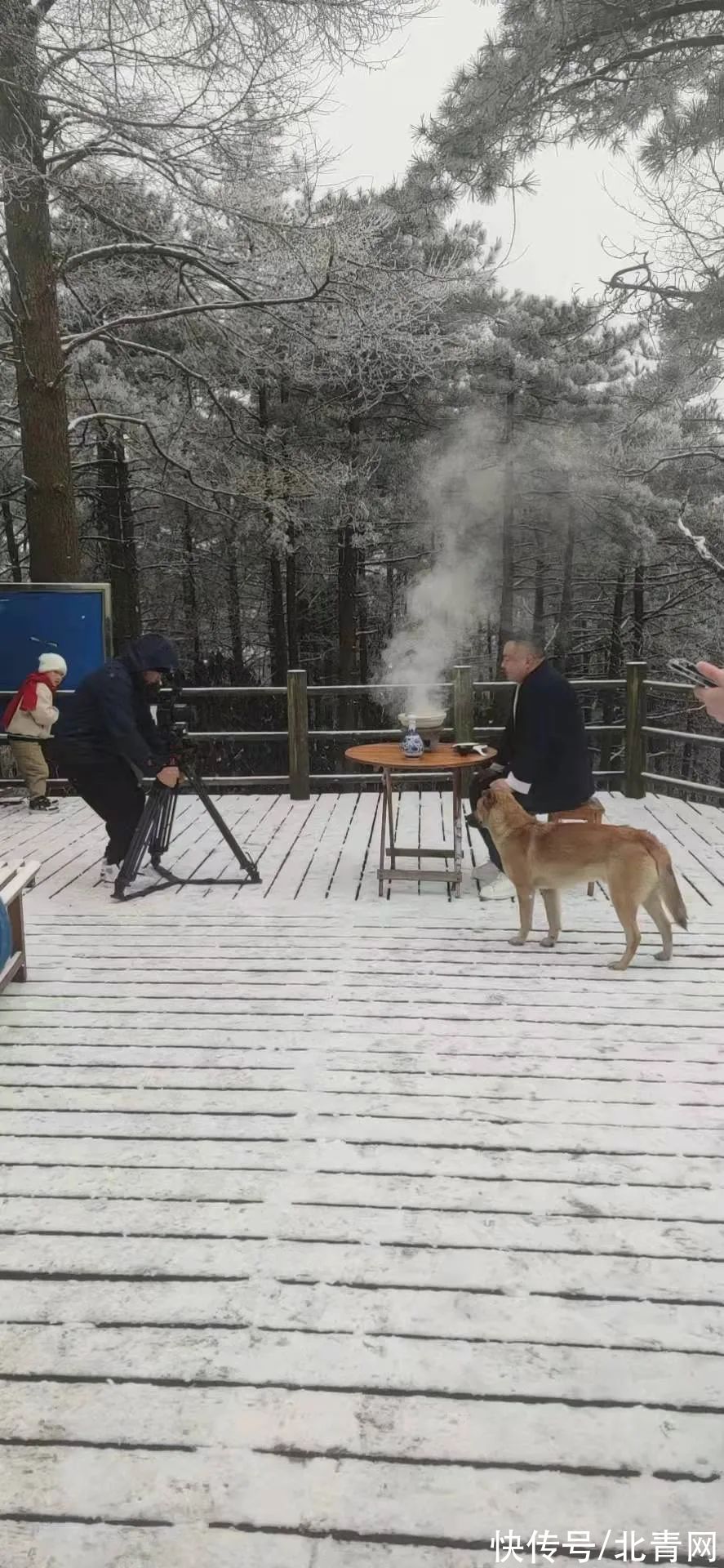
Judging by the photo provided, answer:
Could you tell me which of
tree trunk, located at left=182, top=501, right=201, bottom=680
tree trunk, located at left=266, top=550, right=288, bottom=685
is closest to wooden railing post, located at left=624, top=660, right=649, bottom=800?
tree trunk, located at left=266, top=550, right=288, bottom=685

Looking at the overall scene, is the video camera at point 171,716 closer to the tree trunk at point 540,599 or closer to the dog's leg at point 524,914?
the dog's leg at point 524,914

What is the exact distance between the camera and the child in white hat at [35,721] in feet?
25.7

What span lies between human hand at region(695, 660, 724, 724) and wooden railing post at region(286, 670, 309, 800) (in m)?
5.90

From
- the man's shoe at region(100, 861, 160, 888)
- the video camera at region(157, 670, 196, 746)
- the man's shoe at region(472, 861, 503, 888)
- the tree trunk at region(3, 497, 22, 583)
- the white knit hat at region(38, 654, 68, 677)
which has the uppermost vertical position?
the tree trunk at region(3, 497, 22, 583)

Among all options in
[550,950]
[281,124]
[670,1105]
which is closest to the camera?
[670,1105]

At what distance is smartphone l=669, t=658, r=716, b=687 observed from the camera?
1897 millimetres

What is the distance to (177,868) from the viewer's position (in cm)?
606

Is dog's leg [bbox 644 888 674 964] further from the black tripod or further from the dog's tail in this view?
the black tripod

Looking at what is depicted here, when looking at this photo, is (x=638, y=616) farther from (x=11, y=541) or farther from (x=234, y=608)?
(x=11, y=541)

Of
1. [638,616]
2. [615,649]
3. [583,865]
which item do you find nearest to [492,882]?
[583,865]

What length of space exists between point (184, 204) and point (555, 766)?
6.37 meters

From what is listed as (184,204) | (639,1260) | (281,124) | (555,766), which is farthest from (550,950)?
(184,204)

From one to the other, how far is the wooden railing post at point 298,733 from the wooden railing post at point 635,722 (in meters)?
2.47

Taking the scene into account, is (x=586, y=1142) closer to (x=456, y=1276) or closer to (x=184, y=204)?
(x=456, y=1276)
